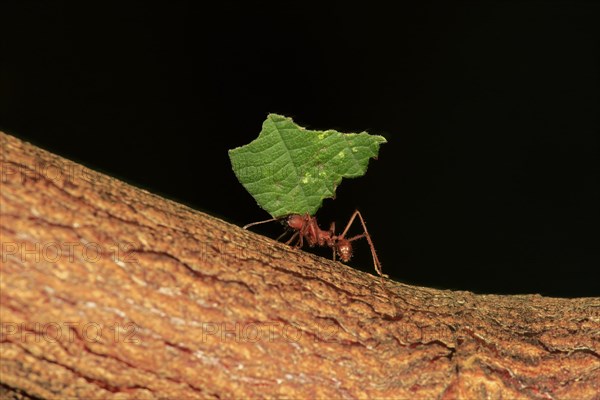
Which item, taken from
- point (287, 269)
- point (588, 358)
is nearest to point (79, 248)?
point (287, 269)

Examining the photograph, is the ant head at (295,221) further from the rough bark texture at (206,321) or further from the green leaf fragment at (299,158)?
the rough bark texture at (206,321)

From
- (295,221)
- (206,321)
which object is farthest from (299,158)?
(206,321)

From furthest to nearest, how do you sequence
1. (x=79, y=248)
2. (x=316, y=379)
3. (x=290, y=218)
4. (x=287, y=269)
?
(x=290, y=218) < (x=287, y=269) < (x=316, y=379) < (x=79, y=248)

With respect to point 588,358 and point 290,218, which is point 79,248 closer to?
point 290,218

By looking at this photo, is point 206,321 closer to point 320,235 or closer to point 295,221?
point 295,221

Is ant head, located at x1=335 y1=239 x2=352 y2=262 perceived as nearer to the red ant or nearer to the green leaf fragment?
the red ant

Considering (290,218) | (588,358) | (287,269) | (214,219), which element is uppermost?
(290,218)

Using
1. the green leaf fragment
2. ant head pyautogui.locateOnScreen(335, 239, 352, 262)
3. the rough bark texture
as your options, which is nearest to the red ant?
ant head pyautogui.locateOnScreen(335, 239, 352, 262)
